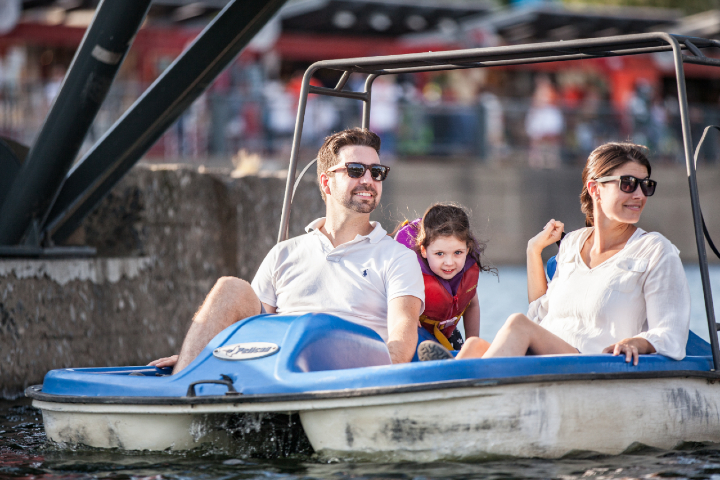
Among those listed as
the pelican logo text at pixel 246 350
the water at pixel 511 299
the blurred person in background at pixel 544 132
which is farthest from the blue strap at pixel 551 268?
the blurred person in background at pixel 544 132

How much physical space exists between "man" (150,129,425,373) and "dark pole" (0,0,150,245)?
1.72 m

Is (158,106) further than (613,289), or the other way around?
(158,106)

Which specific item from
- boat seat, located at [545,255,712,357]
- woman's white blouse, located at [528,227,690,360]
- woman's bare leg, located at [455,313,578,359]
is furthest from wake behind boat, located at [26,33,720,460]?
boat seat, located at [545,255,712,357]

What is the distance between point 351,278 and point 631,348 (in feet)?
3.82

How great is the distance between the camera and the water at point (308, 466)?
137 inches

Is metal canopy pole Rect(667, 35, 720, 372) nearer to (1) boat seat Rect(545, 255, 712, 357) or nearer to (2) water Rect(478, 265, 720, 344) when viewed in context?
(1) boat seat Rect(545, 255, 712, 357)

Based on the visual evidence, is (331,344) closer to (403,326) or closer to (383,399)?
(403,326)

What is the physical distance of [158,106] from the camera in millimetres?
5797

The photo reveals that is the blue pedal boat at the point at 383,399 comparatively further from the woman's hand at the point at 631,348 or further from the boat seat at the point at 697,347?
the boat seat at the point at 697,347

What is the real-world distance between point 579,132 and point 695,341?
1129cm

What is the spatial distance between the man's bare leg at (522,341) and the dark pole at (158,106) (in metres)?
2.70

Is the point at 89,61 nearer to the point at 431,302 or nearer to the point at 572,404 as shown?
the point at 431,302

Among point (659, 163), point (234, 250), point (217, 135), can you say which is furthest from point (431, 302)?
point (659, 163)

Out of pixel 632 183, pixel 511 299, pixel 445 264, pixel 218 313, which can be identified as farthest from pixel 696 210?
pixel 511 299
